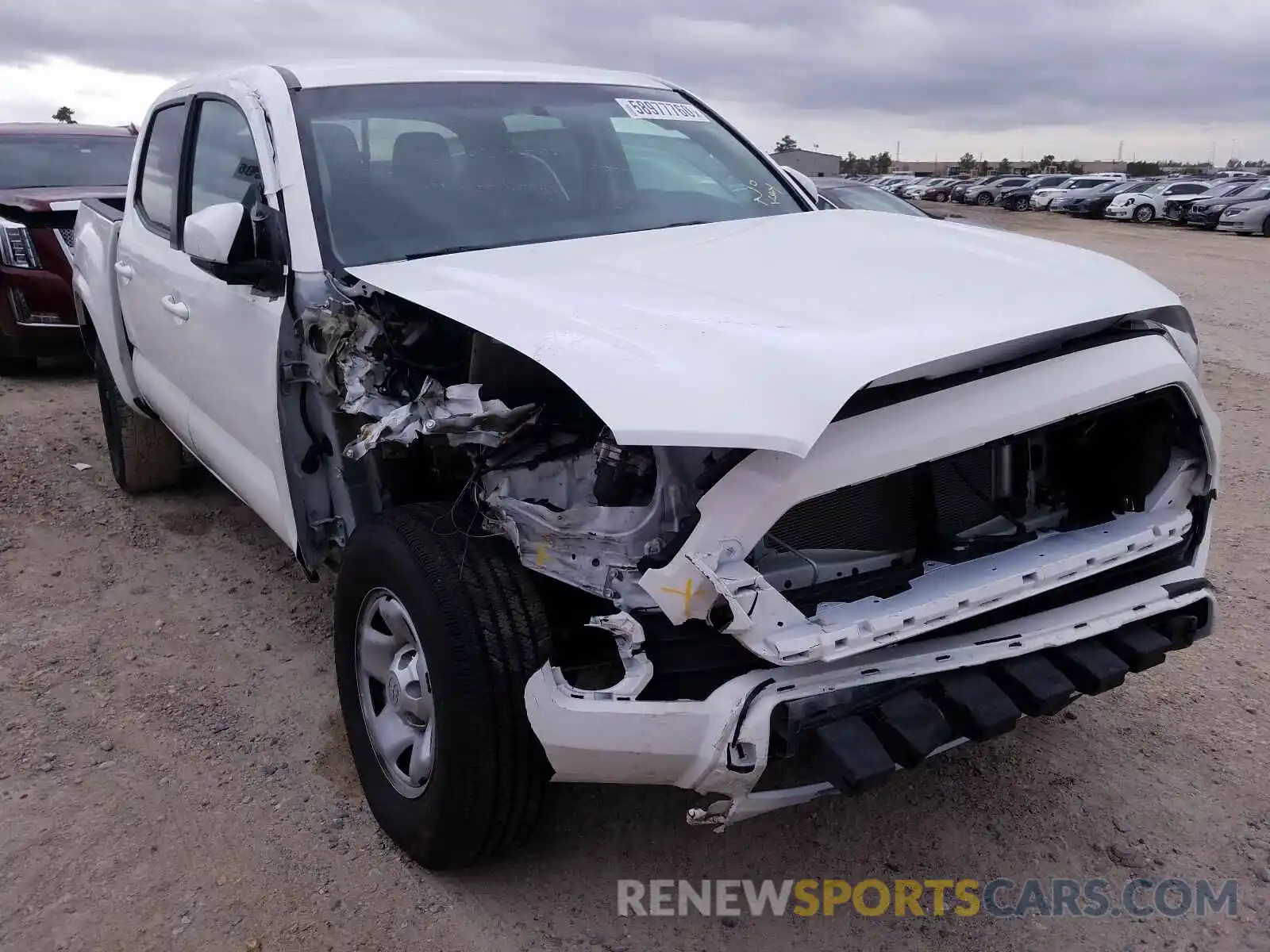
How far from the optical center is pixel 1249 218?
2416 cm

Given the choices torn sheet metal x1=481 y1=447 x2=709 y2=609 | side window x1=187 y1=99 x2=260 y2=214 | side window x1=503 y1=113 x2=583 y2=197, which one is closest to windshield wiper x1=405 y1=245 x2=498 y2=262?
side window x1=503 y1=113 x2=583 y2=197

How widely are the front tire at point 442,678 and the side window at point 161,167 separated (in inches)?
86.3

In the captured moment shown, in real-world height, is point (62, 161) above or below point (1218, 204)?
above

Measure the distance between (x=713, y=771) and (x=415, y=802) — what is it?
0.86m

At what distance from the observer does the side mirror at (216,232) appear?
2801mm

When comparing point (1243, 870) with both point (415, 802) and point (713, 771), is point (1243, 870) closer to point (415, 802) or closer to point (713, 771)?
point (713, 771)

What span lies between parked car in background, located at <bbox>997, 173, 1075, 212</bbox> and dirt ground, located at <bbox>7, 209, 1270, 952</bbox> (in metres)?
38.6

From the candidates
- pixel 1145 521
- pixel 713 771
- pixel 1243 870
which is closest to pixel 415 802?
pixel 713 771

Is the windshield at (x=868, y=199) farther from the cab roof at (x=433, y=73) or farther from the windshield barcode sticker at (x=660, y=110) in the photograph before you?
the cab roof at (x=433, y=73)

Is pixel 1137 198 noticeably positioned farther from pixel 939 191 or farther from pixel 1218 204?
pixel 939 191

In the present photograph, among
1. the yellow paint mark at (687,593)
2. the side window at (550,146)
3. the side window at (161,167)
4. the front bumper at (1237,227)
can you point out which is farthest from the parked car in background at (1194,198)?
the yellow paint mark at (687,593)

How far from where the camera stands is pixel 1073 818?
107 inches

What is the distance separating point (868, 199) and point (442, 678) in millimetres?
8255

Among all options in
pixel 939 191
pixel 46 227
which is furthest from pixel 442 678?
pixel 939 191
